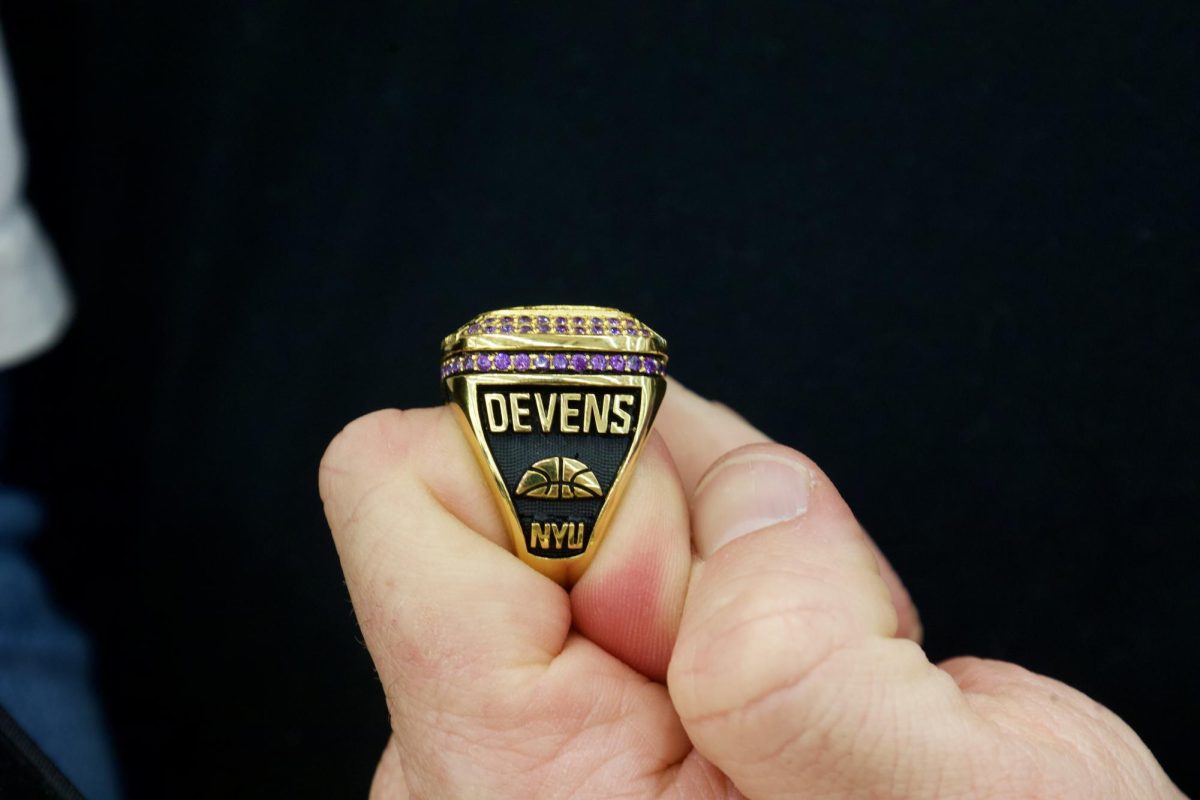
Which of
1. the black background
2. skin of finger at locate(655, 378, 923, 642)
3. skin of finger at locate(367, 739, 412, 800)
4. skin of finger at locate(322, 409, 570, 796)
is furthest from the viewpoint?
the black background

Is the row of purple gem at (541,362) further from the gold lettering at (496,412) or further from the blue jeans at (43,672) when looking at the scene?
the blue jeans at (43,672)

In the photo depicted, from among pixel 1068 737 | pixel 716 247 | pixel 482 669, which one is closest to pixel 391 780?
pixel 482 669

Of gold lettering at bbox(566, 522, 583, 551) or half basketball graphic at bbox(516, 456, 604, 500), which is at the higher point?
half basketball graphic at bbox(516, 456, 604, 500)

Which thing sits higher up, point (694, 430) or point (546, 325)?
point (546, 325)

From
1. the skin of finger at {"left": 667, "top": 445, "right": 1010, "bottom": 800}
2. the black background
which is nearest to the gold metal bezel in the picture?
the skin of finger at {"left": 667, "top": 445, "right": 1010, "bottom": 800}

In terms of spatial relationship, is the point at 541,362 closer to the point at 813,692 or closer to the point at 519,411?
the point at 519,411

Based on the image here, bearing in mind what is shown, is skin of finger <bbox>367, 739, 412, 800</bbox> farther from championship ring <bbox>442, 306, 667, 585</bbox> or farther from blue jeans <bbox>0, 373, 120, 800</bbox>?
blue jeans <bbox>0, 373, 120, 800</bbox>

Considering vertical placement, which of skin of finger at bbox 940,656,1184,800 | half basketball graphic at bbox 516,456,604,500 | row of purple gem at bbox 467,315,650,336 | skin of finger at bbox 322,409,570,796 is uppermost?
row of purple gem at bbox 467,315,650,336
